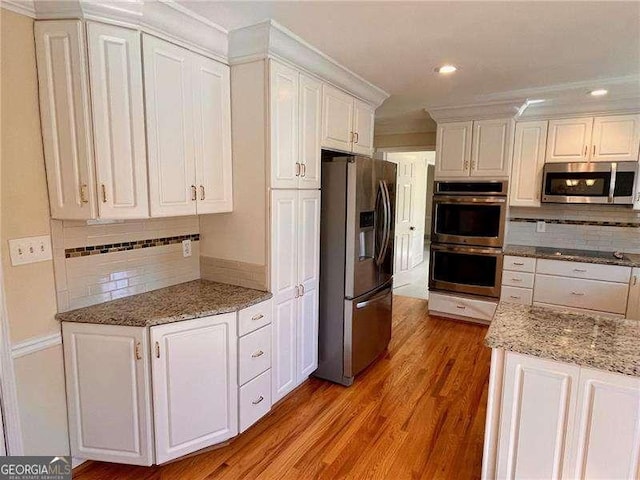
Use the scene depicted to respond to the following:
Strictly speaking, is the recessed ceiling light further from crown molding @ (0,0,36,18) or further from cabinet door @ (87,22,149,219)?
crown molding @ (0,0,36,18)

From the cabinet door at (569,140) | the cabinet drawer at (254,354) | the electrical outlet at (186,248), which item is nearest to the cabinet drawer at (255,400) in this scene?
the cabinet drawer at (254,354)

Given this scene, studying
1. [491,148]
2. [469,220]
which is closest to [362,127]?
[491,148]

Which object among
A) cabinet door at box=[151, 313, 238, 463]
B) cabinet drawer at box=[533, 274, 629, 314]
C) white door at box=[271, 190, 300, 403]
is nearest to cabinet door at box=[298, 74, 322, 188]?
white door at box=[271, 190, 300, 403]

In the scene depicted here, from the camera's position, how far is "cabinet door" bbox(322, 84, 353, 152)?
2.73 m

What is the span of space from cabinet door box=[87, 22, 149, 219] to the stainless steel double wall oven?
3.26 metres

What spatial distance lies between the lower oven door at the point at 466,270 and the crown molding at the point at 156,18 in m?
3.11

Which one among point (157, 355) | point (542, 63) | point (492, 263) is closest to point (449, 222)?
point (492, 263)

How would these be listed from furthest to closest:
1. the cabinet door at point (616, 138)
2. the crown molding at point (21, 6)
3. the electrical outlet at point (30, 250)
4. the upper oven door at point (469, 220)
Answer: the upper oven door at point (469, 220), the cabinet door at point (616, 138), the electrical outlet at point (30, 250), the crown molding at point (21, 6)

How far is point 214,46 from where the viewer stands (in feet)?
7.25

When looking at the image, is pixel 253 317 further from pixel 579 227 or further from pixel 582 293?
pixel 579 227

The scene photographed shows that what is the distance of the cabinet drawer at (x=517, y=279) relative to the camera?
12.5 ft

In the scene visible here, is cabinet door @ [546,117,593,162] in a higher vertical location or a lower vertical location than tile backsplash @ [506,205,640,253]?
higher

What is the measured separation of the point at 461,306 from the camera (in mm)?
4199

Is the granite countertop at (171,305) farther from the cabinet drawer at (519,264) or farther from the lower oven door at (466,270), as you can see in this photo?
the cabinet drawer at (519,264)
